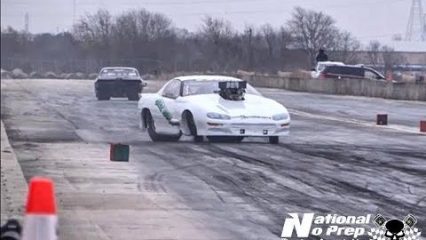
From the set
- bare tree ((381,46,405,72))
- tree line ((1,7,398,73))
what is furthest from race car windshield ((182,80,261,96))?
bare tree ((381,46,405,72))

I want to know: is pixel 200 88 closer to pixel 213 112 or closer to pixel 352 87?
pixel 213 112

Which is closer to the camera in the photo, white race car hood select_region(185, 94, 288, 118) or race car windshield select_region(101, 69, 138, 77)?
race car windshield select_region(101, 69, 138, 77)

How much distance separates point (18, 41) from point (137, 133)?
39.3ft

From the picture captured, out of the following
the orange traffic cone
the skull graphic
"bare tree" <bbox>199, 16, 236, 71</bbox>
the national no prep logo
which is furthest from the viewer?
"bare tree" <bbox>199, 16, 236, 71</bbox>

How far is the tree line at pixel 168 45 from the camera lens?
8.61m

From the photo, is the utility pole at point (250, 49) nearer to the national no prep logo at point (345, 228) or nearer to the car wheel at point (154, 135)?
the car wheel at point (154, 135)

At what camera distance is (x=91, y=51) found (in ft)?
37.9

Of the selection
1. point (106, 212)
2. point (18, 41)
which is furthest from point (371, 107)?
point (18, 41)

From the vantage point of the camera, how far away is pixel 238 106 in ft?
54.9

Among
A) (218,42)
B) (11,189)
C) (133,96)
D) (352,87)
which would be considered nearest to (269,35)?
(218,42)

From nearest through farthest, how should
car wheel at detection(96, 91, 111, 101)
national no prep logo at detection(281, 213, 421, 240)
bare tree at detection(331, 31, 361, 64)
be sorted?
1. national no prep logo at detection(281, 213, 421, 240)
2. bare tree at detection(331, 31, 361, 64)
3. car wheel at detection(96, 91, 111, 101)

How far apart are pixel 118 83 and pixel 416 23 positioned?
5.58 metres

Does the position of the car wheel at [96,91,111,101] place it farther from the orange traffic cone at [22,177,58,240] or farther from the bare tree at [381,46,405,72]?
the orange traffic cone at [22,177,58,240]

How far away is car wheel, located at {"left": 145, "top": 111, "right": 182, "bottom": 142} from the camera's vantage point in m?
17.1
